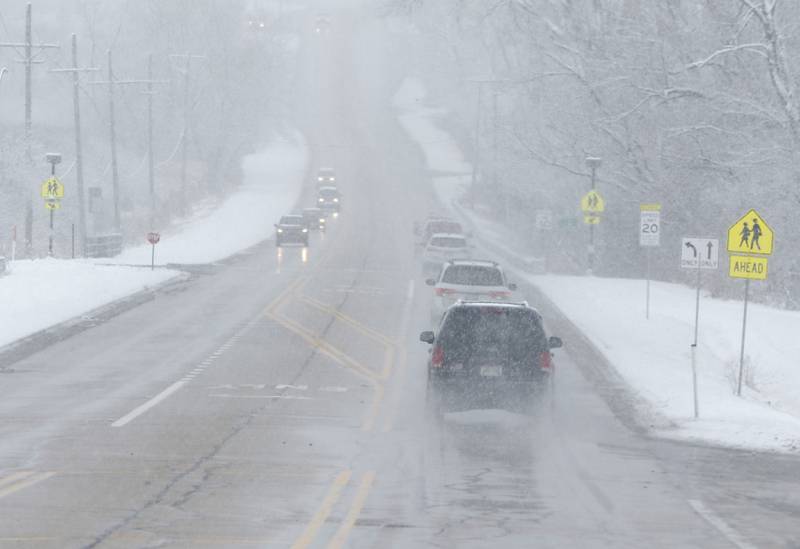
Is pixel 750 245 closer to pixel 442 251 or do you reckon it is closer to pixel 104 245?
pixel 442 251

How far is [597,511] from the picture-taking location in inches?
538

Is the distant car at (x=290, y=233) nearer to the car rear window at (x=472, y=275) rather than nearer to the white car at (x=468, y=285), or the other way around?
the white car at (x=468, y=285)

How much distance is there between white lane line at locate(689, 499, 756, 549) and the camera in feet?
39.8

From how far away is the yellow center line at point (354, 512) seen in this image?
11719mm

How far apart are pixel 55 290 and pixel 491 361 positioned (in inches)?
877

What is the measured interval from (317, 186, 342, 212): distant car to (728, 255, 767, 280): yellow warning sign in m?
71.7

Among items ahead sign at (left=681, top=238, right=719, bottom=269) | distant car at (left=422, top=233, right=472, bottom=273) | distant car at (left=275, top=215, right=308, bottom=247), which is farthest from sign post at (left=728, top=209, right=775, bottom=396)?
distant car at (left=275, top=215, right=308, bottom=247)

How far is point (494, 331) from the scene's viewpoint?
63.5 feet

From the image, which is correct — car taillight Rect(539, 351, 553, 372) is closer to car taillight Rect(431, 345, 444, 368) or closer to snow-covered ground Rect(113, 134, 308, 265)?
car taillight Rect(431, 345, 444, 368)

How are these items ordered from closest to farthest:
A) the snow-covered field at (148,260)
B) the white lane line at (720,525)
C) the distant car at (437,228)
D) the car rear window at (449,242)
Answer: the white lane line at (720,525) < the snow-covered field at (148,260) < the car rear window at (449,242) < the distant car at (437,228)

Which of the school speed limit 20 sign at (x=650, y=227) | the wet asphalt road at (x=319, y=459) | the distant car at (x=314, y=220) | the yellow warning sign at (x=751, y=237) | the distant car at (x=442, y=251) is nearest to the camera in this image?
the wet asphalt road at (x=319, y=459)

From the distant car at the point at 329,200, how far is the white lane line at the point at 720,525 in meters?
81.4

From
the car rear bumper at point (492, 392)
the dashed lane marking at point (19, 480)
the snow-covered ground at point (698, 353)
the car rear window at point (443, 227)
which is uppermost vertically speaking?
the car rear window at point (443, 227)

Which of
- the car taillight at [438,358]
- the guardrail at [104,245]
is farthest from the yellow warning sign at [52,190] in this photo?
the car taillight at [438,358]
